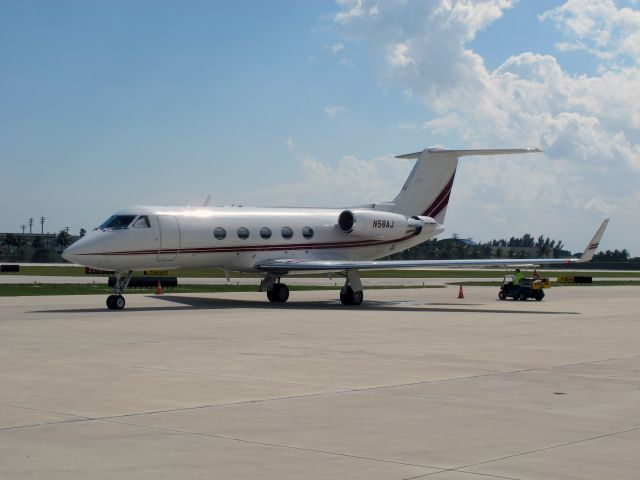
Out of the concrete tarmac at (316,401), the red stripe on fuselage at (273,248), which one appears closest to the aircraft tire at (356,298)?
the red stripe on fuselage at (273,248)

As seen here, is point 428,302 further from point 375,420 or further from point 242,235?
point 375,420

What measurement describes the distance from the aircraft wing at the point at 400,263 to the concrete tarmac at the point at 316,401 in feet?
24.7

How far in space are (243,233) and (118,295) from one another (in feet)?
18.7

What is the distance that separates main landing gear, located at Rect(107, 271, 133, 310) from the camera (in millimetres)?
29016

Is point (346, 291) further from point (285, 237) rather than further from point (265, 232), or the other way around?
point (265, 232)

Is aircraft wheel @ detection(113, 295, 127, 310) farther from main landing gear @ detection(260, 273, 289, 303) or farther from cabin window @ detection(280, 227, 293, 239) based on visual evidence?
cabin window @ detection(280, 227, 293, 239)

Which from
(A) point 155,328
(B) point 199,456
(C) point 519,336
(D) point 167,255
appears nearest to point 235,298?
(D) point 167,255

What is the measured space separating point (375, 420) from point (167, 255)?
21816 millimetres

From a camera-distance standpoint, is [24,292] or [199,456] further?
[24,292]

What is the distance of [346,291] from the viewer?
33.7 meters

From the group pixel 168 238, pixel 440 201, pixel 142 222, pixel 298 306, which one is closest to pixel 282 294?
pixel 298 306

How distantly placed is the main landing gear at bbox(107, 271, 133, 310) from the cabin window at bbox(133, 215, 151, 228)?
1.55m

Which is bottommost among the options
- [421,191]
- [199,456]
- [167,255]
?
[199,456]

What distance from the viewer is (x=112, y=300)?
2903 centimetres
